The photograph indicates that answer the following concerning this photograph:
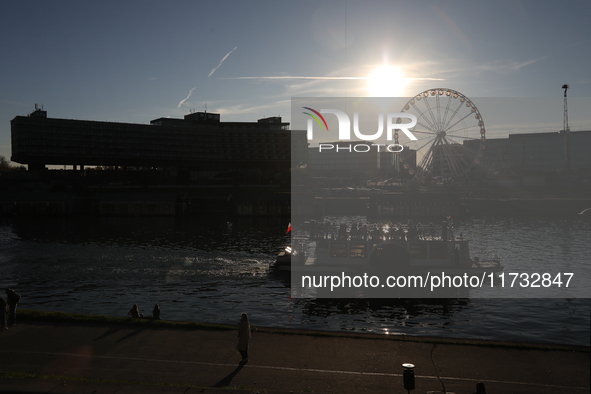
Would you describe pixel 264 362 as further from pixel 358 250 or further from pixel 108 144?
pixel 108 144

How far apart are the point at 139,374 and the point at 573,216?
119m

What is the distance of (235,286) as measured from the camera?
36.9 metres

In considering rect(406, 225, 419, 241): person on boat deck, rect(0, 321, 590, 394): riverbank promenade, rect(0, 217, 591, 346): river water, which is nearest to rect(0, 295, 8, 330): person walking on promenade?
rect(0, 321, 590, 394): riverbank promenade

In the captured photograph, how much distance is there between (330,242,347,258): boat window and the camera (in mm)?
37656

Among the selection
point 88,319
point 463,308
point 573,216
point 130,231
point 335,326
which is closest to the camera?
point 88,319

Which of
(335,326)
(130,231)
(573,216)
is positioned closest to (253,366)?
(335,326)

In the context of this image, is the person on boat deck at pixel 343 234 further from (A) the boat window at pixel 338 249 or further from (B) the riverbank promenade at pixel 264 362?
(B) the riverbank promenade at pixel 264 362

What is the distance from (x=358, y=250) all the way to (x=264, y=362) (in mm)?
22920

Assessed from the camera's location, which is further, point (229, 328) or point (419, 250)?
point (419, 250)

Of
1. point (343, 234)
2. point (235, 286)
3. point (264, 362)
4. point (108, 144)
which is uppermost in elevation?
point (108, 144)

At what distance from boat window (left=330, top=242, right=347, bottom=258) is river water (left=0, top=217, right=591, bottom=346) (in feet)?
16.5

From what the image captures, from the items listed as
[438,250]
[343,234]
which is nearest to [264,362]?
[343,234]

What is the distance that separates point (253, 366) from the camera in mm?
15008

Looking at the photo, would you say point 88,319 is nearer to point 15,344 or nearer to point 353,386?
point 15,344
